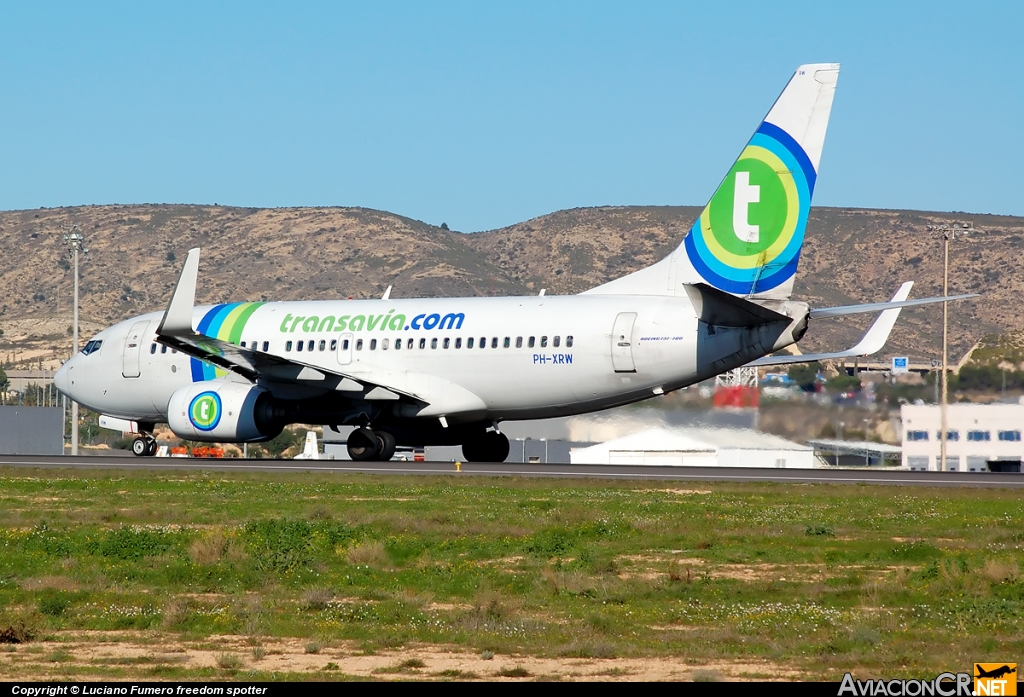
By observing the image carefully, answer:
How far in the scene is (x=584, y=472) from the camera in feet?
101

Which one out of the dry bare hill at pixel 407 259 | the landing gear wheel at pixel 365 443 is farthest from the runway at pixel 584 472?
the dry bare hill at pixel 407 259

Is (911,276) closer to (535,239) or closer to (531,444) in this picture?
(535,239)

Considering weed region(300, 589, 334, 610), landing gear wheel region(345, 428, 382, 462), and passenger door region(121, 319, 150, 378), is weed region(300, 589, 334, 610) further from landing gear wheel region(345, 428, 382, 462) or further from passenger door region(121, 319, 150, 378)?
passenger door region(121, 319, 150, 378)

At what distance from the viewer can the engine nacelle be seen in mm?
33875

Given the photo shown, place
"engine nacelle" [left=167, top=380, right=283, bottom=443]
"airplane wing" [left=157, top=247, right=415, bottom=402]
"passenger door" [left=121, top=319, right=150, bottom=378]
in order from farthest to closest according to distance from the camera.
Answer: "passenger door" [left=121, top=319, right=150, bottom=378] < "engine nacelle" [left=167, top=380, right=283, bottom=443] < "airplane wing" [left=157, top=247, right=415, bottom=402]

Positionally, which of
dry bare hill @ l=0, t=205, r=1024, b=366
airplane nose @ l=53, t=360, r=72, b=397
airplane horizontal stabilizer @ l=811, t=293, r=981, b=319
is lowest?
airplane nose @ l=53, t=360, r=72, b=397

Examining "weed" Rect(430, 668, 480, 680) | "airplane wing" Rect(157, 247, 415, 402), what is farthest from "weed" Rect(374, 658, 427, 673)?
"airplane wing" Rect(157, 247, 415, 402)

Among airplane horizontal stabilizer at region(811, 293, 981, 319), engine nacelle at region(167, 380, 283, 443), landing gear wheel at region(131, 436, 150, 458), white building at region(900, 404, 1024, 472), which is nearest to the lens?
airplane horizontal stabilizer at region(811, 293, 981, 319)

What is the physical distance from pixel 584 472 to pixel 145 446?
15109mm

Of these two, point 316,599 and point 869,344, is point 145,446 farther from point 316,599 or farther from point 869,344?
point 316,599

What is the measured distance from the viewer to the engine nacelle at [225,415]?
3388cm

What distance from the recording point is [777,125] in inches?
1192

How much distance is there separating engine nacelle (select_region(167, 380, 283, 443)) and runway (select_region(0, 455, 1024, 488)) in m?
0.80

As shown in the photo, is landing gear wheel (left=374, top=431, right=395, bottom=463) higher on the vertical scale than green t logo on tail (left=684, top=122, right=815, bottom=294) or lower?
lower
